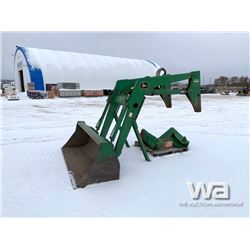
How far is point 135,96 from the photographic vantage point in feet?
11.0

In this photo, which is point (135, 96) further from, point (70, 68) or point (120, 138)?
point (70, 68)

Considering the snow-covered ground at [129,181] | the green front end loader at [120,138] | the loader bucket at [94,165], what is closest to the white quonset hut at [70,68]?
the snow-covered ground at [129,181]

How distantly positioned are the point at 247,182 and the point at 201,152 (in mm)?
1249

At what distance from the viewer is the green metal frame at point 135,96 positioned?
332 cm

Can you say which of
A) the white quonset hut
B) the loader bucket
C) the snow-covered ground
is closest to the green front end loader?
the loader bucket

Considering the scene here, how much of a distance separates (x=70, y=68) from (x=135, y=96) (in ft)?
77.5

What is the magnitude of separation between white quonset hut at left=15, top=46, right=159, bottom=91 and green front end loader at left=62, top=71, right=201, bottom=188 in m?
21.3

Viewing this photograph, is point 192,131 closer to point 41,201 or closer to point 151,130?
point 151,130

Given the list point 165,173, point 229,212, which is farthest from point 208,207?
point 165,173

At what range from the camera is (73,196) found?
263 cm

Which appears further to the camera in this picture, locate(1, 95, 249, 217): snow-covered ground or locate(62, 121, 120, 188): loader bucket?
locate(62, 121, 120, 188): loader bucket

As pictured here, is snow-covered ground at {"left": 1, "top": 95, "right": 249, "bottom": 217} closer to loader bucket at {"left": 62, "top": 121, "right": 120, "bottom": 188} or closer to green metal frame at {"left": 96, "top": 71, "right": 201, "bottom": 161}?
loader bucket at {"left": 62, "top": 121, "right": 120, "bottom": 188}

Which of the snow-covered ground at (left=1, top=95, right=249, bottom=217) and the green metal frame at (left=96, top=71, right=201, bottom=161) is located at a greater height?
the green metal frame at (left=96, top=71, right=201, bottom=161)

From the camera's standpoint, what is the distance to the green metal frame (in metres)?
3.32
